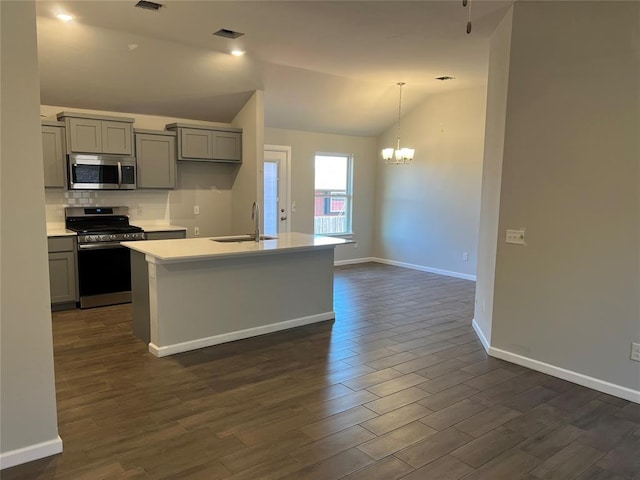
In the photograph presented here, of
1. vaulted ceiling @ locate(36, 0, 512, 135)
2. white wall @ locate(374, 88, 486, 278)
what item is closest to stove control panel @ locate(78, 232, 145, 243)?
vaulted ceiling @ locate(36, 0, 512, 135)

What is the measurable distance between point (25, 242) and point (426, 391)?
2.64 m

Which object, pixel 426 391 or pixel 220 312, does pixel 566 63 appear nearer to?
pixel 426 391

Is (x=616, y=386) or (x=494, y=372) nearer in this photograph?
(x=616, y=386)

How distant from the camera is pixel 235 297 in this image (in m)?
4.15

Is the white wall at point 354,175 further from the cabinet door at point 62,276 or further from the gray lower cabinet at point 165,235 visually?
the cabinet door at point 62,276

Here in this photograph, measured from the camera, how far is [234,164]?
6.54 meters

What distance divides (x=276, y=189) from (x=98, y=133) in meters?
2.91

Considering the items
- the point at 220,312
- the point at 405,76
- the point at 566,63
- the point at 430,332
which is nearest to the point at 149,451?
the point at 220,312

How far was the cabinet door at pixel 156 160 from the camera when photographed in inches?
223

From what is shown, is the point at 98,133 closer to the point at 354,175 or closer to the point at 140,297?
the point at 140,297

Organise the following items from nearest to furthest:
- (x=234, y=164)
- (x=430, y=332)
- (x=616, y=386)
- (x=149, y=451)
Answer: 1. (x=149, y=451)
2. (x=616, y=386)
3. (x=430, y=332)
4. (x=234, y=164)

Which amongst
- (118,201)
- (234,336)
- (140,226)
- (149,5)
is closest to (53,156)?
(118,201)

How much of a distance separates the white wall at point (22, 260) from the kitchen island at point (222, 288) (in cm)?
134

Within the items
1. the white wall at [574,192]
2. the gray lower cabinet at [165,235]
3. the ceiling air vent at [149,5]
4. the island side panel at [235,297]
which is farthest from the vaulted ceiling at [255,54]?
the island side panel at [235,297]
